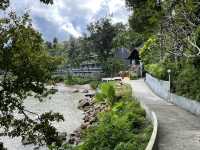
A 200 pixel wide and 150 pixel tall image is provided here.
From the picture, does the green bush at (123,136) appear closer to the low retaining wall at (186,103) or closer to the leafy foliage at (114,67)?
the low retaining wall at (186,103)

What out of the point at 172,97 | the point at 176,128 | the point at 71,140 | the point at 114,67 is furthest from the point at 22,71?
the point at 114,67

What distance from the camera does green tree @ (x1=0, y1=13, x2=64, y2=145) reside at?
35.6 feet

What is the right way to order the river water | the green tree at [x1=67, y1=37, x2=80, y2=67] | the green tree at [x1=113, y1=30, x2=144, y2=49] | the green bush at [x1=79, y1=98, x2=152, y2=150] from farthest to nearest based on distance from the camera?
the green tree at [x1=67, y1=37, x2=80, y2=67] → the green tree at [x1=113, y1=30, x2=144, y2=49] → the river water → the green bush at [x1=79, y1=98, x2=152, y2=150]

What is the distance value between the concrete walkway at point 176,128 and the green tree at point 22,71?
6.02 meters

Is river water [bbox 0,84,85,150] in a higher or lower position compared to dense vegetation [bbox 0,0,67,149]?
lower

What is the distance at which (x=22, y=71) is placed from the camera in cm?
1088

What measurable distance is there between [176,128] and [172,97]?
410 inches

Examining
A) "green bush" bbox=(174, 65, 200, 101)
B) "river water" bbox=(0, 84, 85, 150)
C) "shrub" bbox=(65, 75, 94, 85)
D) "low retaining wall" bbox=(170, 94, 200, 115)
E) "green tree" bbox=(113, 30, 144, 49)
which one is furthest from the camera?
"green tree" bbox=(113, 30, 144, 49)

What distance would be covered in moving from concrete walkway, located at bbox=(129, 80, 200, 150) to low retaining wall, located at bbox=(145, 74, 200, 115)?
0.34 m

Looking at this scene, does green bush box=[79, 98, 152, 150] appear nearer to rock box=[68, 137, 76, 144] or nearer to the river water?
the river water

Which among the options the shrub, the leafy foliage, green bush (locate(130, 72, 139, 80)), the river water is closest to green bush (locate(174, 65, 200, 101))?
the river water

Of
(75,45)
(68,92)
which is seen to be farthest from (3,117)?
(75,45)

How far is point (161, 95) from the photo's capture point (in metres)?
34.9

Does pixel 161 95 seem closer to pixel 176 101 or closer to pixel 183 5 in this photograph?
pixel 176 101
